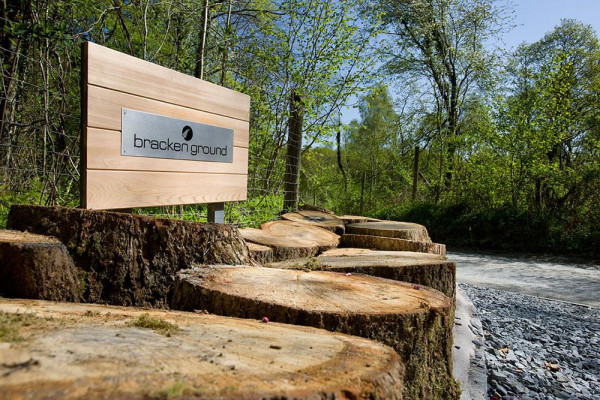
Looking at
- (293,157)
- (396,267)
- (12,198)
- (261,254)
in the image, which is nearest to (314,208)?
(293,157)

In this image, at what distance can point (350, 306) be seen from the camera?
1272 millimetres

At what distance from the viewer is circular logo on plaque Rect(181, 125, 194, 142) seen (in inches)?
108

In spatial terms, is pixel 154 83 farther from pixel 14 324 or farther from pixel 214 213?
pixel 14 324

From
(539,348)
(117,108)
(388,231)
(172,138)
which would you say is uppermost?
(117,108)

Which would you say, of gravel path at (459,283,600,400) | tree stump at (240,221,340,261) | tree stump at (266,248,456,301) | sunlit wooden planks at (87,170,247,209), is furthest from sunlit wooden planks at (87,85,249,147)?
gravel path at (459,283,600,400)

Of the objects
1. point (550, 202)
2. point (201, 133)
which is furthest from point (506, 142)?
point (201, 133)

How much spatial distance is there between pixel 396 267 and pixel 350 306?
2.58ft

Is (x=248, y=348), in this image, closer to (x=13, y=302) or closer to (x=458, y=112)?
(x=13, y=302)

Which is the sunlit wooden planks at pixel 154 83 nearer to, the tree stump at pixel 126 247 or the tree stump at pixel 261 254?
the tree stump at pixel 126 247

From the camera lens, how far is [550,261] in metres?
6.91

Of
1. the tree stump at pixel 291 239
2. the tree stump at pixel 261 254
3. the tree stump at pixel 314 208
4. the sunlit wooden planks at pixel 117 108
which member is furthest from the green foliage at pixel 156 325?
the tree stump at pixel 314 208

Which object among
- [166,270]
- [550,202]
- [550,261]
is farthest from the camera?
[550,202]

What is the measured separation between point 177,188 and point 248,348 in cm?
217

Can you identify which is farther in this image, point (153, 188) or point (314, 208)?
point (314, 208)
